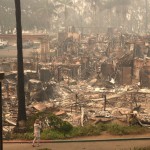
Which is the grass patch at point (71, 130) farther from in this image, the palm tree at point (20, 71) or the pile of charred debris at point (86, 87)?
the pile of charred debris at point (86, 87)

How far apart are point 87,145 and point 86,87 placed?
14.4m

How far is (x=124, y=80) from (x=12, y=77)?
8762 millimetres

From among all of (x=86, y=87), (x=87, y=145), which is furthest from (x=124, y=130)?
(x=86, y=87)

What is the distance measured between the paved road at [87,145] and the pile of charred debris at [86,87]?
2700mm

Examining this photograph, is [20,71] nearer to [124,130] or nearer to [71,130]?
[71,130]

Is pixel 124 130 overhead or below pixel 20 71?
below

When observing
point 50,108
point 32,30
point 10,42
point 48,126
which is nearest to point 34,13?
point 32,30

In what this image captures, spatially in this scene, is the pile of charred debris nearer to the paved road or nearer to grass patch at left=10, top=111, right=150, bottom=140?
grass patch at left=10, top=111, right=150, bottom=140

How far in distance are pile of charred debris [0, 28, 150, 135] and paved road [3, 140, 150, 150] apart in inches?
106

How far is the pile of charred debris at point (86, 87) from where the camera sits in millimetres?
18905

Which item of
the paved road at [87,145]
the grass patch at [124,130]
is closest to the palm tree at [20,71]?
the paved road at [87,145]

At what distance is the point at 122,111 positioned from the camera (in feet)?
62.3

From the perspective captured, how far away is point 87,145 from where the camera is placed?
509 inches

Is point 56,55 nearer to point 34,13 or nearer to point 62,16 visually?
point 34,13
